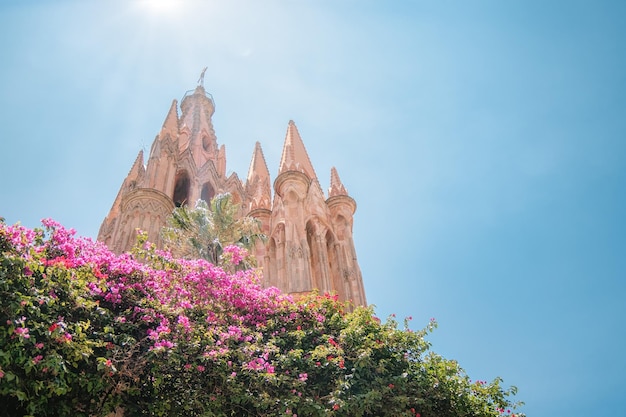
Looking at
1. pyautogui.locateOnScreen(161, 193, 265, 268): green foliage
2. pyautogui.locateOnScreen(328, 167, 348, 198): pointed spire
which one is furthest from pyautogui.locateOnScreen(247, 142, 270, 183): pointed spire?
pyautogui.locateOnScreen(161, 193, 265, 268): green foliage

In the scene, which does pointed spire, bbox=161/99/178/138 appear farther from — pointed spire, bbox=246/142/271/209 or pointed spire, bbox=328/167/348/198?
pointed spire, bbox=328/167/348/198

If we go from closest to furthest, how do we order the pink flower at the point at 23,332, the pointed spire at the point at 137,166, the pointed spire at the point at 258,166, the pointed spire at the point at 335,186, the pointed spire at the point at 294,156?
1. the pink flower at the point at 23,332
2. the pointed spire at the point at 294,156
3. the pointed spire at the point at 335,186
4. the pointed spire at the point at 137,166
5. the pointed spire at the point at 258,166

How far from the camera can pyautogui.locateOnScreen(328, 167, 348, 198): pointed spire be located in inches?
1006

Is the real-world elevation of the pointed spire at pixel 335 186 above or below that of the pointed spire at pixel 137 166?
below

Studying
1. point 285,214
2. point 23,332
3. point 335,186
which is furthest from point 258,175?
point 23,332

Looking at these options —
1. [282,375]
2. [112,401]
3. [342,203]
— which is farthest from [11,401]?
[342,203]

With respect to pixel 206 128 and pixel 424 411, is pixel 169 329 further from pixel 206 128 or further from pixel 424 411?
pixel 206 128

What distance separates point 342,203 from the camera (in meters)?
24.8

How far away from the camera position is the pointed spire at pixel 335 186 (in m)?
25.5

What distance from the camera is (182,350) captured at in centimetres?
784

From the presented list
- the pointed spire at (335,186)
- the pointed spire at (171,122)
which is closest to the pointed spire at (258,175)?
the pointed spire at (335,186)

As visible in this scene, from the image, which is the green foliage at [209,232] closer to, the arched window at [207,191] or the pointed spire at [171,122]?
the arched window at [207,191]

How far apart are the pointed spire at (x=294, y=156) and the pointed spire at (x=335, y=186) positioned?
1102mm

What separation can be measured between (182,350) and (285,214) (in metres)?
14.4
